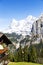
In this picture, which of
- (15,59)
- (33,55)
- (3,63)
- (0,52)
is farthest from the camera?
(33,55)

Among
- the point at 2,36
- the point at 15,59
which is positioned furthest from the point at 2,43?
the point at 15,59

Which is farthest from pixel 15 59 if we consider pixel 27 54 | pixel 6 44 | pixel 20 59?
pixel 6 44

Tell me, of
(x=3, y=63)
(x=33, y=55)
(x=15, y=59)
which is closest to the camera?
(x=3, y=63)

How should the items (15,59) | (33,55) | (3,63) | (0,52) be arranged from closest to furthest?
(0,52)
(3,63)
(15,59)
(33,55)

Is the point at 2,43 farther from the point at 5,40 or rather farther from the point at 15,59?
the point at 15,59

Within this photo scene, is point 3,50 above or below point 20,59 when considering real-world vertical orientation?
above

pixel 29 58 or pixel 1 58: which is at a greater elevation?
pixel 1 58

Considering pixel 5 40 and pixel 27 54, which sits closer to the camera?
pixel 5 40

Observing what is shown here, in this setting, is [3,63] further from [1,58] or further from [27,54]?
[27,54]

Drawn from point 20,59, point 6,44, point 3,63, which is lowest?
point 20,59
